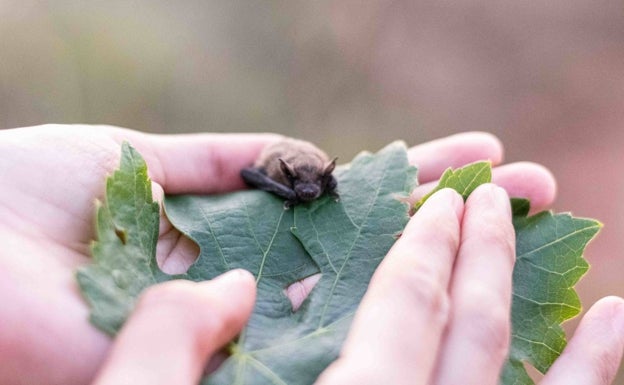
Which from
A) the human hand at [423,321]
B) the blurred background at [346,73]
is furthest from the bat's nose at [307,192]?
the blurred background at [346,73]

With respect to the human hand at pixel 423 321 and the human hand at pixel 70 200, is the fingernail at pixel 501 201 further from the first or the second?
the human hand at pixel 70 200

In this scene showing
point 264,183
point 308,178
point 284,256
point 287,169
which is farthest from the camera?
point 287,169

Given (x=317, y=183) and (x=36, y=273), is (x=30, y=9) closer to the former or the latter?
(x=317, y=183)

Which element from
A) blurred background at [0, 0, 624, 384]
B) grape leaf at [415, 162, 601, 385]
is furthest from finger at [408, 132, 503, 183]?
blurred background at [0, 0, 624, 384]

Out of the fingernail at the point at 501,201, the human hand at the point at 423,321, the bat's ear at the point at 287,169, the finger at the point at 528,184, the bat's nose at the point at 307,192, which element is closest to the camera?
the human hand at the point at 423,321

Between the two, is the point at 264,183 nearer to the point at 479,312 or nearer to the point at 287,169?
the point at 287,169

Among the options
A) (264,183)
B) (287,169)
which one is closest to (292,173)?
(287,169)

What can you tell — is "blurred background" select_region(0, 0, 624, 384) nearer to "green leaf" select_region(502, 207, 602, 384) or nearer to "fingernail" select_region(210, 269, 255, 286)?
"green leaf" select_region(502, 207, 602, 384)
